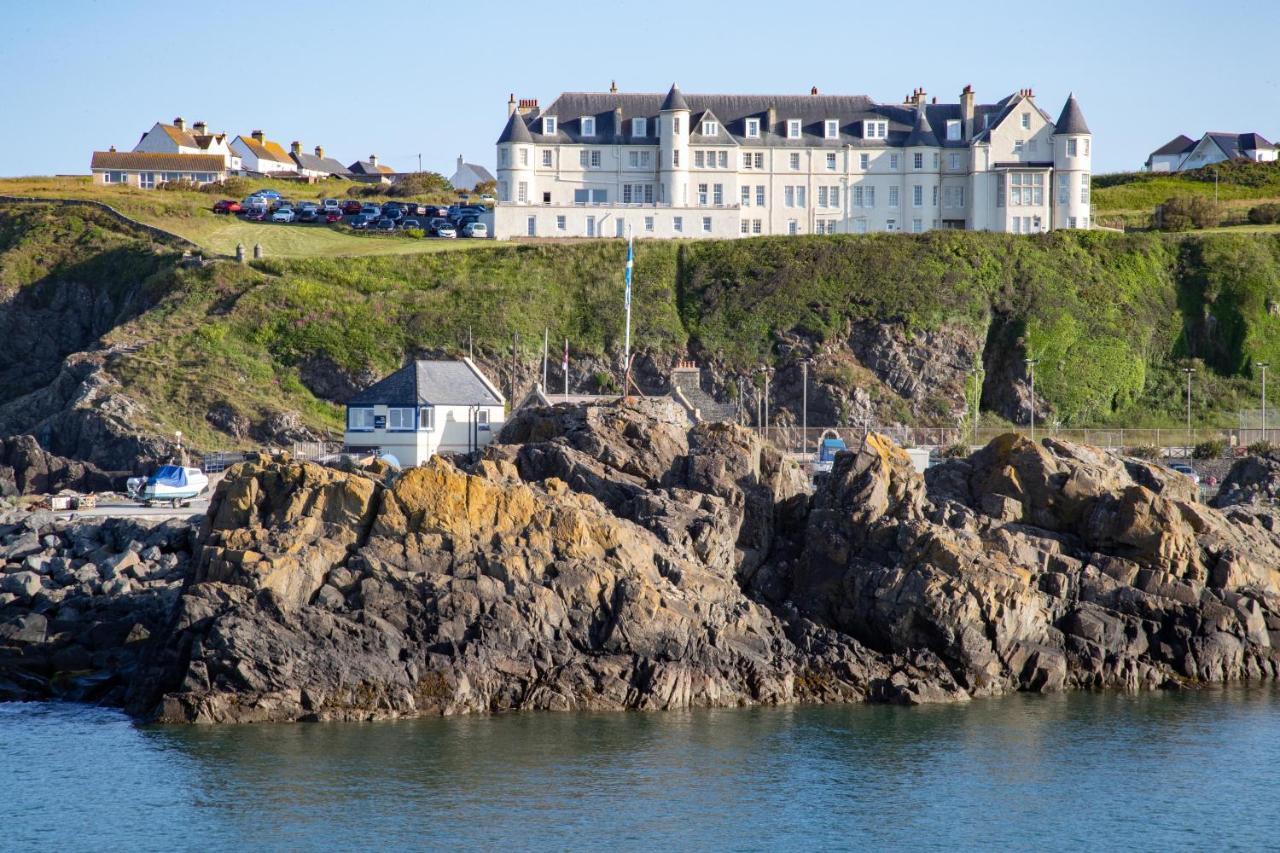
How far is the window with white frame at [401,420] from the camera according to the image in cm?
5994

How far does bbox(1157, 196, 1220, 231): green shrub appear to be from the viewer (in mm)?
99750

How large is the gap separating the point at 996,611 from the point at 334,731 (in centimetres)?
1572

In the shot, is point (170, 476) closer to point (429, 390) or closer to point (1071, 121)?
point (429, 390)

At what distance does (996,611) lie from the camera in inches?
1585

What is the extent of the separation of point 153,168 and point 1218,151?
82.2 m

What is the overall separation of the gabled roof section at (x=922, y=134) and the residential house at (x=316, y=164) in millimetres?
59859

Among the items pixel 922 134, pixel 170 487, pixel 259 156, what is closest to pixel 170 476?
pixel 170 487

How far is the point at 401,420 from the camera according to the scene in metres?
60.1

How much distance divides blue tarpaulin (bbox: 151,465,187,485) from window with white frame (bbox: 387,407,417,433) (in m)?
7.44

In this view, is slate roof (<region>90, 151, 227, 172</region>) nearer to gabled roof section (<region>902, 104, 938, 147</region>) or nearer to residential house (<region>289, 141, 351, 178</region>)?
residential house (<region>289, 141, 351, 178</region>)

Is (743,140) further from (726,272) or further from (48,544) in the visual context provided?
(48,544)

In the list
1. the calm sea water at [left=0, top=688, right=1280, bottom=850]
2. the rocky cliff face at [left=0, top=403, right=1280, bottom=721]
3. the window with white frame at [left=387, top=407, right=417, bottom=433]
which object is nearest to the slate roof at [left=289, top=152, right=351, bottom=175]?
the window with white frame at [left=387, top=407, right=417, bottom=433]

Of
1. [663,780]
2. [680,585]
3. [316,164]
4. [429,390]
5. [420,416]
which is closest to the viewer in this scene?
[663,780]

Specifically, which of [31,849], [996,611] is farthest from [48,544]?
[996,611]
